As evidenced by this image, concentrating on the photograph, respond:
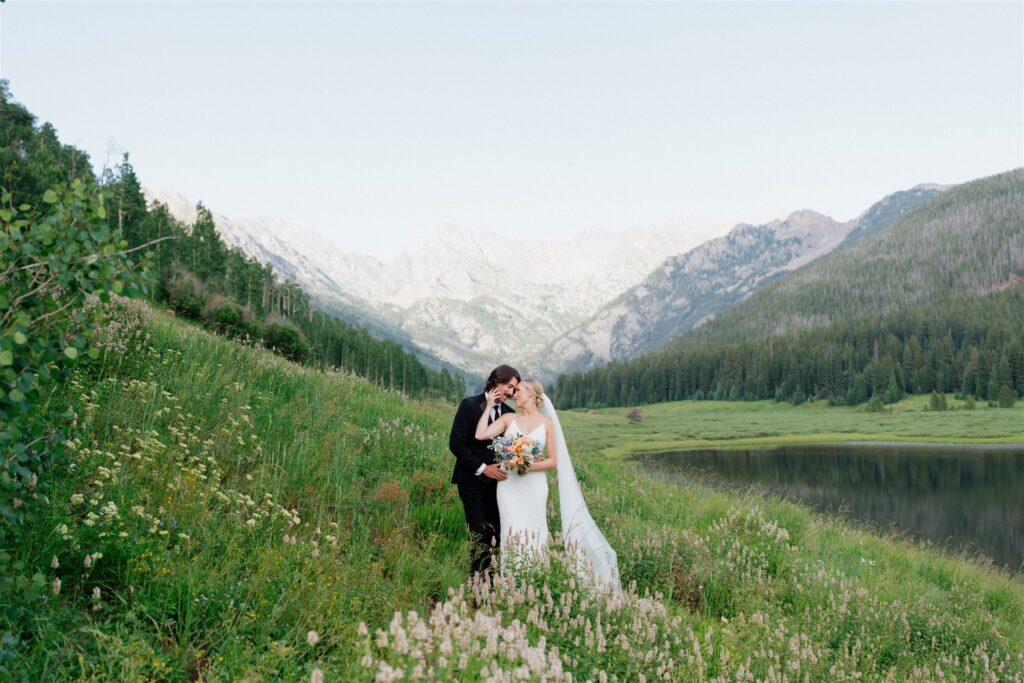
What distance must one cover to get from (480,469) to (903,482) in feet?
157

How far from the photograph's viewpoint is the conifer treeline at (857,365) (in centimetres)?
13900

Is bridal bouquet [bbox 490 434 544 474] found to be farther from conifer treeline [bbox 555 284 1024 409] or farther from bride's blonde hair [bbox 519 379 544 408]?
conifer treeline [bbox 555 284 1024 409]

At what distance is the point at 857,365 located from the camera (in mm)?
155500

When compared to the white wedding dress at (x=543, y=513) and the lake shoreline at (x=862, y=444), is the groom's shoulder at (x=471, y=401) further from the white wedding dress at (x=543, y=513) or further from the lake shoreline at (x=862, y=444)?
the lake shoreline at (x=862, y=444)

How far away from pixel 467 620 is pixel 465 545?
141 inches

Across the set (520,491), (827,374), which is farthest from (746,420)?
(520,491)

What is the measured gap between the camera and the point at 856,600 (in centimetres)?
991

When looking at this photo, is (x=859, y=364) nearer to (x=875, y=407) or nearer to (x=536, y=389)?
(x=875, y=407)

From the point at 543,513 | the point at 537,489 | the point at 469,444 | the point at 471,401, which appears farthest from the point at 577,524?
the point at 471,401

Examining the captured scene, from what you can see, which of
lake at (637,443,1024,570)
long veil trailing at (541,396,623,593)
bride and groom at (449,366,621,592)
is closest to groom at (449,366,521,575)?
bride and groom at (449,366,621,592)

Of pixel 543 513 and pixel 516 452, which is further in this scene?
pixel 543 513

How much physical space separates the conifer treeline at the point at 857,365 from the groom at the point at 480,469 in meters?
140

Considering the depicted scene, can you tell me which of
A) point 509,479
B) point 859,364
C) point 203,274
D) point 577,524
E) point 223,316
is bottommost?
point 859,364

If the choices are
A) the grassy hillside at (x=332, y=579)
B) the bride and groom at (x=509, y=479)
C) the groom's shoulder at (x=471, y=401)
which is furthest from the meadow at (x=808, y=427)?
the groom's shoulder at (x=471, y=401)
